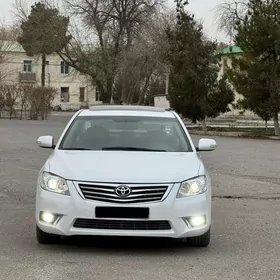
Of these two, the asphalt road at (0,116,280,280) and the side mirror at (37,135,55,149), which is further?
the side mirror at (37,135,55,149)

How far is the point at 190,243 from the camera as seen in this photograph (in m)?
6.74

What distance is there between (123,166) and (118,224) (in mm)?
633

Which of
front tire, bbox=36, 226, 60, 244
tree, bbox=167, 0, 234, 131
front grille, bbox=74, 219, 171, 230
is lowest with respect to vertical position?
front tire, bbox=36, 226, 60, 244

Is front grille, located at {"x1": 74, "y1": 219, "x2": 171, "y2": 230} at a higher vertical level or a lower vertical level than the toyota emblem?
lower

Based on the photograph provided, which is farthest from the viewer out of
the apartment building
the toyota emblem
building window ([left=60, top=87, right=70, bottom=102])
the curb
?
building window ([left=60, top=87, right=70, bottom=102])

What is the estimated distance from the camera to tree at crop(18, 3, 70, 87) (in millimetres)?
49844

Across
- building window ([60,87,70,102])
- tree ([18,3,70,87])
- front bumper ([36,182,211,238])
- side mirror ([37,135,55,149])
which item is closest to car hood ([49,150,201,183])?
front bumper ([36,182,211,238])

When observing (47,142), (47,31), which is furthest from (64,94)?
(47,142)

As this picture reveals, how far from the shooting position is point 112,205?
6.03 metres

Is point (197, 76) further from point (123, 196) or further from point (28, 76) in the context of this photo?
point (28, 76)

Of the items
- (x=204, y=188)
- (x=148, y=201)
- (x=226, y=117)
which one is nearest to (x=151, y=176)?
(x=148, y=201)

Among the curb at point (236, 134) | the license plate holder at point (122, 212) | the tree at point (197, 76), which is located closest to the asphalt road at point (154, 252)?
the license plate holder at point (122, 212)

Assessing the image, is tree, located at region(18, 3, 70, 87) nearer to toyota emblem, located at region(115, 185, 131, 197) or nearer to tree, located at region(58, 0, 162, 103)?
tree, located at region(58, 0, 162, 103)

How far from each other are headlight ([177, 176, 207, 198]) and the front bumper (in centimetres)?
5
